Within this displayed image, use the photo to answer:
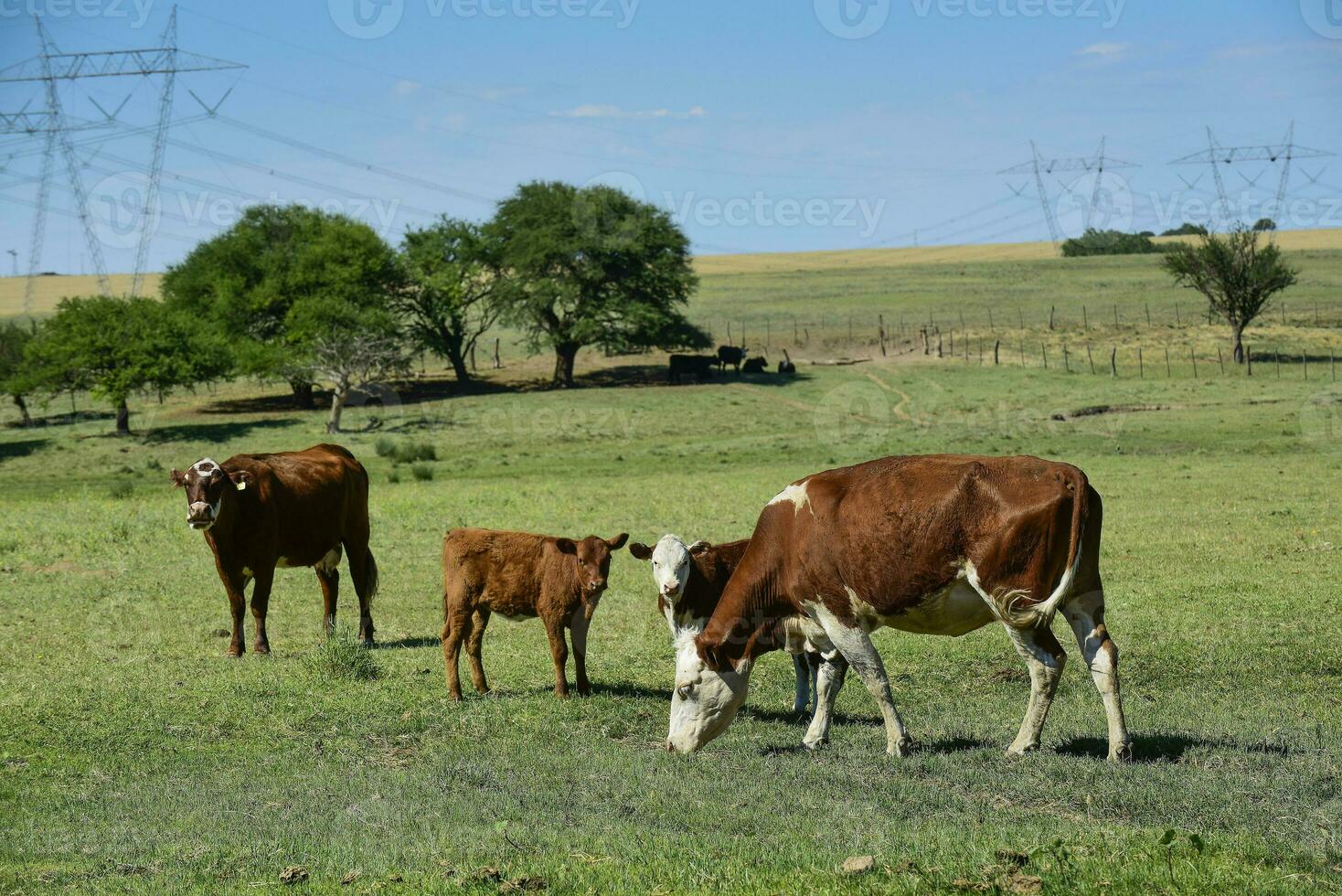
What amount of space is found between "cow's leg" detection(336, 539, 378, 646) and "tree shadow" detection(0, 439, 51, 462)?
3975cm

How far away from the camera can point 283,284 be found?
214ft

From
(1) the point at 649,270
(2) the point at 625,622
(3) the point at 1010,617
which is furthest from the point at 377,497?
(1) the point at 649,270

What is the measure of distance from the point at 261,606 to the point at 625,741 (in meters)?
6.52

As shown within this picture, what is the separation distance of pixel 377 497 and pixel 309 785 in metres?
22.5

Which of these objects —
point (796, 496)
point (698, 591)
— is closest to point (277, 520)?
point (698, 591)

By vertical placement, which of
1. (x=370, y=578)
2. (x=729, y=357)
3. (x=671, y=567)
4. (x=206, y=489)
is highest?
(x=729, y=357)

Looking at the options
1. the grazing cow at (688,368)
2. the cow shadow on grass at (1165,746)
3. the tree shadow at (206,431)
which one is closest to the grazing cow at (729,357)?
the grazing cow at (688,368)

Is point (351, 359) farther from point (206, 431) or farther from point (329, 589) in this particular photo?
point (329, 589)

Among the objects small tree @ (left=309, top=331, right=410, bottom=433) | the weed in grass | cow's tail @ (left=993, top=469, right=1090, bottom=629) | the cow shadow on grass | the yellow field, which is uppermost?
the yellow field

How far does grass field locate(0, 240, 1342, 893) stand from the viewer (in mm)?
7352

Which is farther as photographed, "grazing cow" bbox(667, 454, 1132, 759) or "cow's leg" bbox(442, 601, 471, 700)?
"cow's leg" bbox(442, 601, 471, 700)

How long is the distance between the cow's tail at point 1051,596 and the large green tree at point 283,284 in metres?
54.4

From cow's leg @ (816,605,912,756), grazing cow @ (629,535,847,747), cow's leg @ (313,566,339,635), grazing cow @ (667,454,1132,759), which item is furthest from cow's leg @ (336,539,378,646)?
cow's leg @ (816,605,912,756)

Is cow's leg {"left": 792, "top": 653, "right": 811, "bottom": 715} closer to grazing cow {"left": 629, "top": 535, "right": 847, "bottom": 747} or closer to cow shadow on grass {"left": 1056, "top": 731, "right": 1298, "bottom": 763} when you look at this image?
grazing cow {"left": 629, "top": 535, "right": 847, "bottom": 747}
